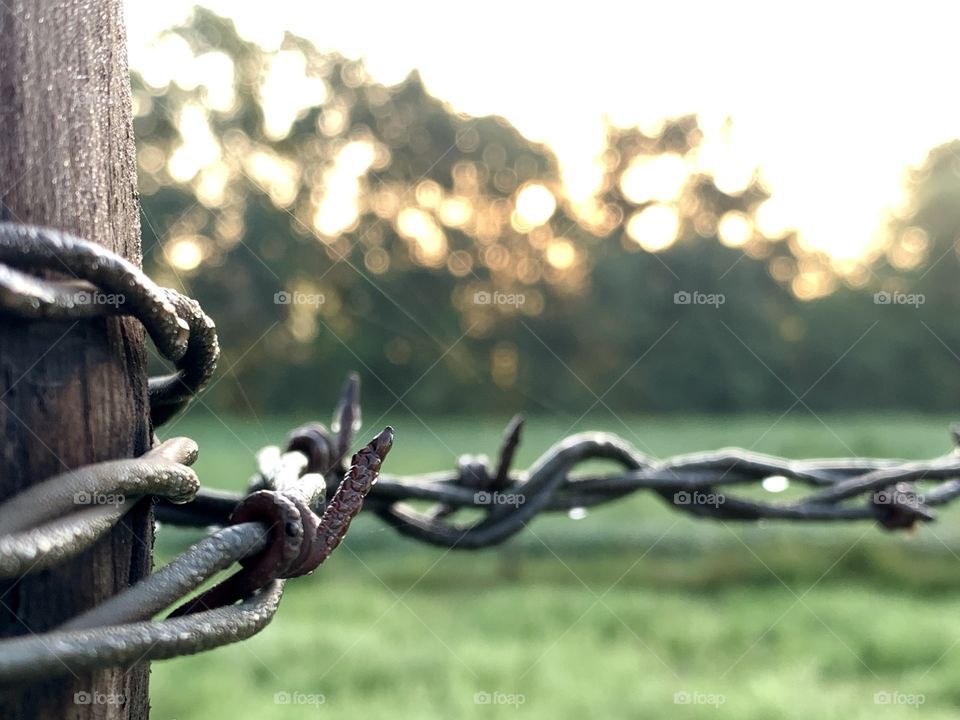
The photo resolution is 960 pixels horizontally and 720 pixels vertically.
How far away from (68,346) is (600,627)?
697mm

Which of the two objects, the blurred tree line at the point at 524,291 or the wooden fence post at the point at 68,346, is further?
the blurred tree line at the point at 524,291

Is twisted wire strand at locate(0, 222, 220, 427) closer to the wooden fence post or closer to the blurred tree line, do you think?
the wooden fence post

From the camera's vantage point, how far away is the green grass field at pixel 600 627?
28.4 inches

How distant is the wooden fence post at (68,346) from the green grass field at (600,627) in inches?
16.6

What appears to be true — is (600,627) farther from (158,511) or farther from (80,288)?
(80,288)

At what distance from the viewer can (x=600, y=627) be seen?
0.85m

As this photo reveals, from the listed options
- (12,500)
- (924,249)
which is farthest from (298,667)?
(924,249)

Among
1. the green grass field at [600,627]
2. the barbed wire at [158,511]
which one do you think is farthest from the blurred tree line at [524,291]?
the barbed wire at [158,511]

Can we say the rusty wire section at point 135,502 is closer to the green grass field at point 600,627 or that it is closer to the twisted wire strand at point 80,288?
the twisted wire strand at point 80,288

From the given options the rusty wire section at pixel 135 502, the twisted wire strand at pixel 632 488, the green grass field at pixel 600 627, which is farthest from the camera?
the green grass field at pixel 600 627

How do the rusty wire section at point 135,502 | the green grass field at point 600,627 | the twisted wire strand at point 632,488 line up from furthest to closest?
the green grass field at point 600,627 < the twisted wire strand at point 632,488 < the rusty wire section at point 135,502

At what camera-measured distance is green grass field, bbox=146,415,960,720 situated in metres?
0.72

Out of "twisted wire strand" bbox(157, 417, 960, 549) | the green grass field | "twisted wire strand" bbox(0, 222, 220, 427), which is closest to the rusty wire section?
"twisted wire strand" bbox(0, 222, 220, 427)

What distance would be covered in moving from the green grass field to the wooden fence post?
1.38ft
